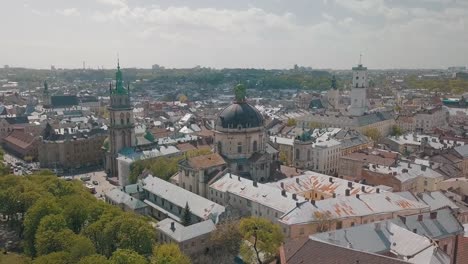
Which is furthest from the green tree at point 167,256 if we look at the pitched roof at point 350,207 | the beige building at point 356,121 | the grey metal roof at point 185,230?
the beige building at point 356,121

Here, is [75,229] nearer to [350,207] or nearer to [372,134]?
[350,207]

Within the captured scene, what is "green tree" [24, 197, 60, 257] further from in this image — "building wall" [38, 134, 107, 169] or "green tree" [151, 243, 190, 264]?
"building wall" [38, 134, 107, 169]

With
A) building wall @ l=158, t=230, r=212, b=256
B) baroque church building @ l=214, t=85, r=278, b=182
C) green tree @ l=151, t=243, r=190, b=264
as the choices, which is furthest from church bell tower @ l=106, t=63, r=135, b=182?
green tree @ l=151, t=243, r=190, b=264

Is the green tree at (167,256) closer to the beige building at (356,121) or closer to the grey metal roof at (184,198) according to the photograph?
the grey metal roof at (184,198)

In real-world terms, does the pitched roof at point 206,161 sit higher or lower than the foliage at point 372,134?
higher

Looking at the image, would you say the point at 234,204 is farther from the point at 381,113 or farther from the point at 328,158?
the point at 381,113

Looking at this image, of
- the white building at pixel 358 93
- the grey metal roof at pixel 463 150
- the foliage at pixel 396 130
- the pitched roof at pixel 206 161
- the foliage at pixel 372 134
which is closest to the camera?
the pitched roof at pixel 206 161

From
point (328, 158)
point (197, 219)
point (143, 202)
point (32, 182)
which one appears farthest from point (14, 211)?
point (328, 158)
